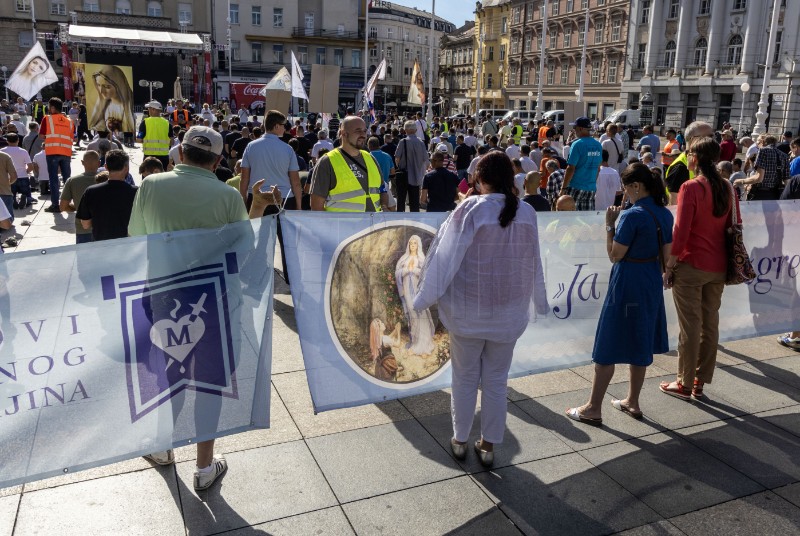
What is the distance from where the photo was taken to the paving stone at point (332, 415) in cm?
433

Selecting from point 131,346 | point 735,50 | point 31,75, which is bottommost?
point 131,346

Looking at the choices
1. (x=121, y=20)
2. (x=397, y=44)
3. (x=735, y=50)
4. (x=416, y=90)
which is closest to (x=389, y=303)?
(x=416, y=90)

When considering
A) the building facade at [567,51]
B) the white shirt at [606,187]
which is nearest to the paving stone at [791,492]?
the white shirt at [606,187]

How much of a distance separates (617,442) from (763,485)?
2.73ft

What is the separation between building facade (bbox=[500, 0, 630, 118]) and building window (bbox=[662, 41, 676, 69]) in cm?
371

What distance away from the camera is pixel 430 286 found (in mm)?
3576

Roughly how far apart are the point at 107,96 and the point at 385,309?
13.6 m

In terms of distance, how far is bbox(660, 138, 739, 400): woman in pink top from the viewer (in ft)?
15.4

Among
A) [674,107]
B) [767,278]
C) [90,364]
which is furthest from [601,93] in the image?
[90,364]

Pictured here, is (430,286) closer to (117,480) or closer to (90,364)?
(90,364)

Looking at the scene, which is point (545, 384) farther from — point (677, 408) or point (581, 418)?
point (677, 408)

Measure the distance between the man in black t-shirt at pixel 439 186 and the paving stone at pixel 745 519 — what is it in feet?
20.3

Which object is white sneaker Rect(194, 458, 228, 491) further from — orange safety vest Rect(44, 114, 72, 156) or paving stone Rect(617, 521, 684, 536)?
orange safety vest Rect(44, 114, 72, 156)

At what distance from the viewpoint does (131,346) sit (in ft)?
10.9
